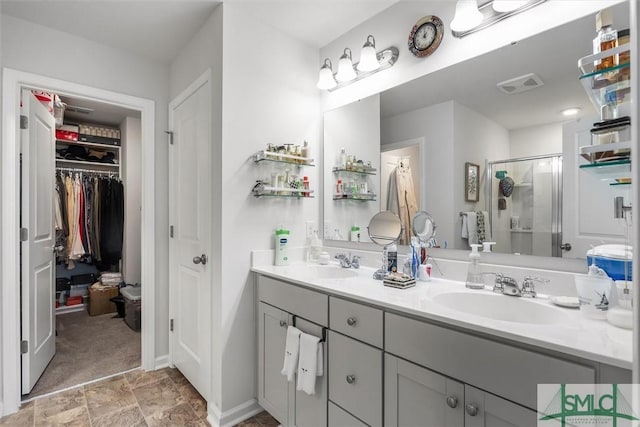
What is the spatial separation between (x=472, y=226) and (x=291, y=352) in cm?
113

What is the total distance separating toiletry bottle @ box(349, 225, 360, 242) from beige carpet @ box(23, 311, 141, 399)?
208cm


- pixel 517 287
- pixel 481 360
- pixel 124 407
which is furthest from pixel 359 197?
Answer: pixel 124 407

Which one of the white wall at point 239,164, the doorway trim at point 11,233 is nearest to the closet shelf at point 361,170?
the white wall at point 239,164

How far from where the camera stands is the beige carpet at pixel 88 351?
2309 mm

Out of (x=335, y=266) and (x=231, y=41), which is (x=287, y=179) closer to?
(x=335, y=266)

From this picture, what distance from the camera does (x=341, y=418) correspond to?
139cm

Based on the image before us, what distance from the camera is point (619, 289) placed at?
1000 mm

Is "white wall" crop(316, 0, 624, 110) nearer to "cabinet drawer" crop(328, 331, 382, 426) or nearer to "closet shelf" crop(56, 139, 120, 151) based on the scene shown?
"cabinet drawer" crop(328, 331, 382, 426)

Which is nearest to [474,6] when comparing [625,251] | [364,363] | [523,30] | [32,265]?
[523,30]

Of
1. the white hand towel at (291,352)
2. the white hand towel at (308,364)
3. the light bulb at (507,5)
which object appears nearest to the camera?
the light bulb at (507,5)

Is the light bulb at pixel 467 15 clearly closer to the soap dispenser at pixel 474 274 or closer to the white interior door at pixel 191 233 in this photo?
the soap dispenser at pixel 474 274

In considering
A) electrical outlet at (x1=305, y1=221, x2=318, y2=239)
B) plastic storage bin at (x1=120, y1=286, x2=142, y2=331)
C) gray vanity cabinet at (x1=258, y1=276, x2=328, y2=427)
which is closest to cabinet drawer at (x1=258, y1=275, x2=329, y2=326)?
gray vanity cabinet at (x1=258, y1=276, x2=328, y2=427)

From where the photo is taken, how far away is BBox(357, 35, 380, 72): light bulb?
6.29ft

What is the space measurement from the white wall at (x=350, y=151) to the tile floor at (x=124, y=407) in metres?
1.36
